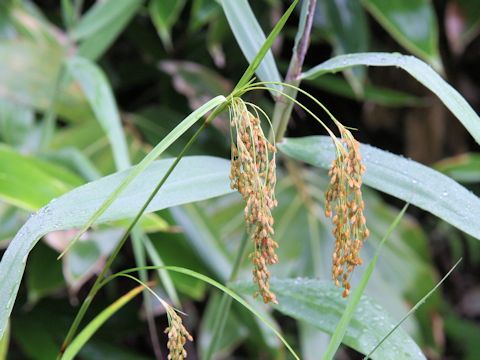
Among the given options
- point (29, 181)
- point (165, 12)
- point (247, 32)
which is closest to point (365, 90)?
point (165, 12)

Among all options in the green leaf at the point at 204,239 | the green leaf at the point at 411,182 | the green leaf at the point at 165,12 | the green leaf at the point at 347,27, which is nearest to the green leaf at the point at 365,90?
the green leaf at the point at 347,27

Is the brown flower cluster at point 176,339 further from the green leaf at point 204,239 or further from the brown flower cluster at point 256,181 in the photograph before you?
the green leaf at point 204,239

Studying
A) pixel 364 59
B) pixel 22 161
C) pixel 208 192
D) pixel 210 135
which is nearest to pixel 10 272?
pixel 208 192

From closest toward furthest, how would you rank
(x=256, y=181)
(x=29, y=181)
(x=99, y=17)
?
1. (x=256, y=181)
2. (x=29, y=181)
3. (x=99, y=17)

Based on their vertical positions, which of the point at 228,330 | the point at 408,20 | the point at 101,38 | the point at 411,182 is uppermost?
the point at 408,20

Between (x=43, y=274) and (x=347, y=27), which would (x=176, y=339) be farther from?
(x=347, y=27)

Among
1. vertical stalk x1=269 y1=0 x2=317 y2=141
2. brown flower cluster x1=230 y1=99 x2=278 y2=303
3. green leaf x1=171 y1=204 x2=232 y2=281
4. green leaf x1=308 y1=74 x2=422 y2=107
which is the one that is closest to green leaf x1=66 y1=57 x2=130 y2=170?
green leaf x1=171 y1=204 x2=232 y2=281
